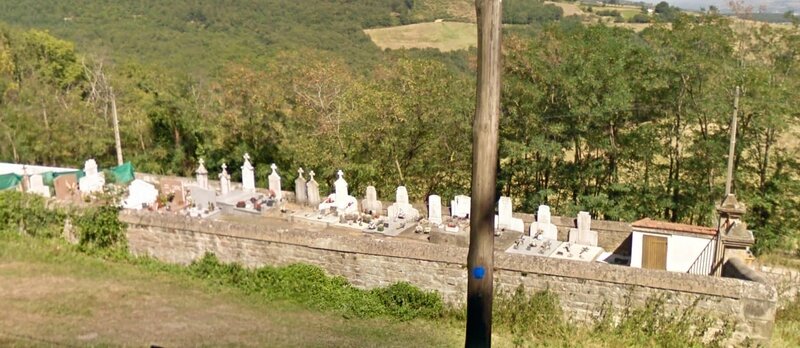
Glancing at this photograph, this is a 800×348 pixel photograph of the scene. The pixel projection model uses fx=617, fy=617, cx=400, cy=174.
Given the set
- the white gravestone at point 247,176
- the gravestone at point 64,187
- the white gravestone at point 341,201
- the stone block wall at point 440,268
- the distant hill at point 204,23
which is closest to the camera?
the stone block wall at point 440,268

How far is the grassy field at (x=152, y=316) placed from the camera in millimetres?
9414

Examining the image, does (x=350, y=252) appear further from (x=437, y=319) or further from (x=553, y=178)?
(x=553, y=178)

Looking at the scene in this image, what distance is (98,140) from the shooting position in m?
27.3

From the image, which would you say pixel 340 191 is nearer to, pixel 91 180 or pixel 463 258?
pixel 463 258

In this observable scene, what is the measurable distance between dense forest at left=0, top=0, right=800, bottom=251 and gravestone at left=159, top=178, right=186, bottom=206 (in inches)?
148

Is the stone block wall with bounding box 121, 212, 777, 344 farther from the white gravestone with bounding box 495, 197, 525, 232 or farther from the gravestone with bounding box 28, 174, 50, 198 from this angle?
the gravestone with bounding box 28, 174, 50, 198

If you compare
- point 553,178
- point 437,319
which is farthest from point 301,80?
point 437,319

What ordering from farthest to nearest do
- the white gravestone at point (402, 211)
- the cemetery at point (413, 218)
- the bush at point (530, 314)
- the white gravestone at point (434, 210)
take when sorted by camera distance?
the white gravestone at point (402, 211) < the white gravestone at point (434, 210) < the cemetery at point (413, 218) < the bush at point (530, 314)

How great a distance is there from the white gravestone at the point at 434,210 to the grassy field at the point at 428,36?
3247 cm

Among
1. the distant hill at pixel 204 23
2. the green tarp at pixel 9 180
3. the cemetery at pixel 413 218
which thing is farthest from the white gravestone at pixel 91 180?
the distant hill at pixel 204 23

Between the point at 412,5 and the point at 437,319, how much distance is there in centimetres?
5712

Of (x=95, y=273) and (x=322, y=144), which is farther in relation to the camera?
(x=322, y=144)

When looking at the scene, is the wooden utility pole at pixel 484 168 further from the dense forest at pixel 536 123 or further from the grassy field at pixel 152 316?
the dense forest at pixel 536 123

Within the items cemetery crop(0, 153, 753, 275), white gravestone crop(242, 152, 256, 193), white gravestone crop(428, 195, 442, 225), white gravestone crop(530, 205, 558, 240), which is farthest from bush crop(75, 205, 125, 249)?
white gravestone crop(530, 205, 558, 240)
